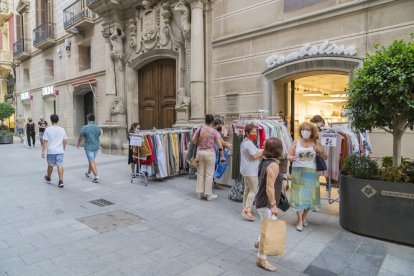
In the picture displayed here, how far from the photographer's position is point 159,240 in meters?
3.90

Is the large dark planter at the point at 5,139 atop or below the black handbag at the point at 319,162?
below

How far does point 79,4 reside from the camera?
1495 centimetres

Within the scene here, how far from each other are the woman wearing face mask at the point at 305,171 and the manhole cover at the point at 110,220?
247 centimetres

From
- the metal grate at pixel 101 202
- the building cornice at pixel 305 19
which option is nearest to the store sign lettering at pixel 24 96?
the building cornice at pixel 305 19

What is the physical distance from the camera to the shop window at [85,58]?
50.9 feet

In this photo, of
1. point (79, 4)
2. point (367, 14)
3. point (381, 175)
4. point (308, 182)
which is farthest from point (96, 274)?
point (79, 4)

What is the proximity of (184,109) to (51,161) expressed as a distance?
4238mm

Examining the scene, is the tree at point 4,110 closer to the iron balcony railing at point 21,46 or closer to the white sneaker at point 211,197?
the iron balcony railing at point 21,46

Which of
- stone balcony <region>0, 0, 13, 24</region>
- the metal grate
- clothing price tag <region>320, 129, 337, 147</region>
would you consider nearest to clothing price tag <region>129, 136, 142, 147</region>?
the metal grate

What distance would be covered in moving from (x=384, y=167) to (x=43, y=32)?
19.5m

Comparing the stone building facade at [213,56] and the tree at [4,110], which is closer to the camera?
the stone building facade at [213,56]

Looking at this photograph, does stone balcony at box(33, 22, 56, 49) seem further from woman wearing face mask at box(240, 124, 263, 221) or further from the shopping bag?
the shopping bag

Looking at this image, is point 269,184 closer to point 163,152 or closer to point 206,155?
point 206,155

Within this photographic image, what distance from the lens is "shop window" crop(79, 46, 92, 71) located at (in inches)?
610
